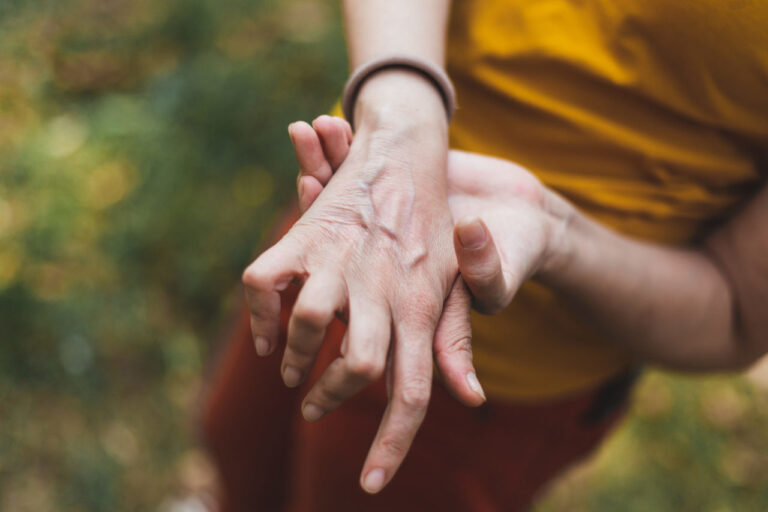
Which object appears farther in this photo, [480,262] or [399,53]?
[399,53]

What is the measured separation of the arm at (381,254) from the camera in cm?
74

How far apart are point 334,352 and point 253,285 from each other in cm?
47

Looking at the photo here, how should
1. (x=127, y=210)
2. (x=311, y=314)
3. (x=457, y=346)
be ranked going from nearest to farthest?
(x=311, y=314)
(x=457, y=346)
(x=127, y=210)

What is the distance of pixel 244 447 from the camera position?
1645mm

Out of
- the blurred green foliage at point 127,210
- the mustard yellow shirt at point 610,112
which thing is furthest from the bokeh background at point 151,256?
the mustard yellow shirt at point 610,112

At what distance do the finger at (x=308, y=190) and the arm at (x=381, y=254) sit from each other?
0.03 metres

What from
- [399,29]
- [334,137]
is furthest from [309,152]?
[399,29]

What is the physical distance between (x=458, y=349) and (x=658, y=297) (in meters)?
0.45

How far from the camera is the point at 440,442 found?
3.93 feet

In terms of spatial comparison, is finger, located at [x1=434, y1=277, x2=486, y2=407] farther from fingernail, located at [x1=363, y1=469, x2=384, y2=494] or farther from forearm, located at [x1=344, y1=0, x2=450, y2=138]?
forearm, located at [x1=344, y1=0, x2=450, y2=138]

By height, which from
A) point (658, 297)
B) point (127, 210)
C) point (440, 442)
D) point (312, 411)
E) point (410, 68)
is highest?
point (410, 68)

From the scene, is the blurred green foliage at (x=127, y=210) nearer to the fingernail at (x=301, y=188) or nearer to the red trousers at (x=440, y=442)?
the red trousers at (x=440, y=442)

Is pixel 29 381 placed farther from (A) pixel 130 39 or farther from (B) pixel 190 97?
(A) pixel 130 39

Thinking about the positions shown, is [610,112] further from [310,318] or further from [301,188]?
[310,318]
